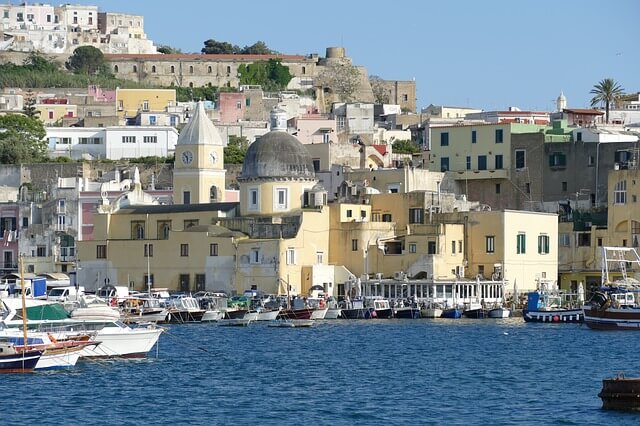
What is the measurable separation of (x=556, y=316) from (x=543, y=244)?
9.62 metres

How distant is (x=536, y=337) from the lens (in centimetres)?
7425

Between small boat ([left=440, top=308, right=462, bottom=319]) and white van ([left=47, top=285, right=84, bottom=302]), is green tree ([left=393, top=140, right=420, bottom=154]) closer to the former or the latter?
small boat ([left=440, top=308, right=462, bottom=319])

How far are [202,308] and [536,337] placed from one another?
19.7 metres

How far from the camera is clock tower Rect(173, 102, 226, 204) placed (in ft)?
328

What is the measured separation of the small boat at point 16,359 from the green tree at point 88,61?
10498cm

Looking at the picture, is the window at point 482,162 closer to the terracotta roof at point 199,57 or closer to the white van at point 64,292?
the white van at point 64,292

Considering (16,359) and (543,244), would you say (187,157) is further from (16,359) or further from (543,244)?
(16,359)

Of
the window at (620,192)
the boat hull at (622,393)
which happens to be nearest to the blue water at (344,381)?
the boat hull at (622,393)

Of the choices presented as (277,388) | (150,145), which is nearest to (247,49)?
(150,145)

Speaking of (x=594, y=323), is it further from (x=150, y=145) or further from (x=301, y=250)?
(x=150, y=145)

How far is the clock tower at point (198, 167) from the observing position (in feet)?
328

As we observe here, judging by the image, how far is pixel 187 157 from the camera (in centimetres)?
10012

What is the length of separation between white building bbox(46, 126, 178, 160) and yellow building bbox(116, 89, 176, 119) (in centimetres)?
1274

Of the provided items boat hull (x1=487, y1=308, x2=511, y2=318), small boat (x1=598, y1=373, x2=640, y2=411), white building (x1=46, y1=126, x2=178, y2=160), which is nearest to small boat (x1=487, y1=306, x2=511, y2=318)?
boat hull (x1=487, y1=308, x2=511, y2=318)
